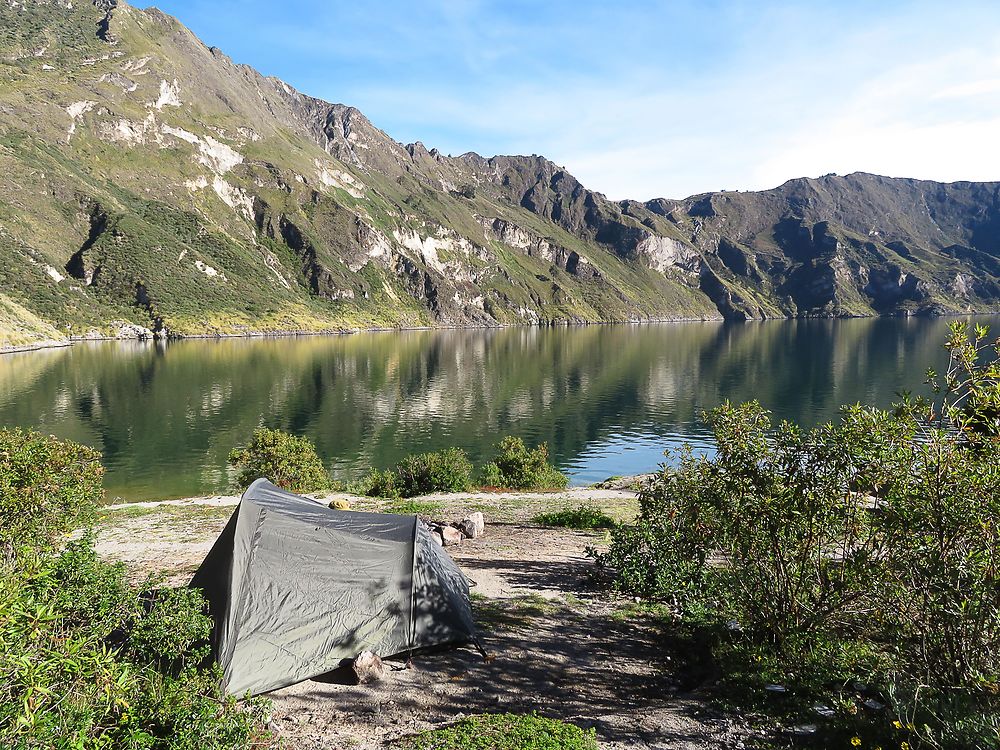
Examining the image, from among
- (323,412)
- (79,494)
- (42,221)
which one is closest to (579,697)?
(79,494)

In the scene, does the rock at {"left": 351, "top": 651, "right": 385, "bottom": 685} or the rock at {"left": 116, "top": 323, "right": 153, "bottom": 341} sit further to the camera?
the rock at {"left": 116, "top": 323, "right": 153, "bottom": 341}

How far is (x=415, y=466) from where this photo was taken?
3541cm

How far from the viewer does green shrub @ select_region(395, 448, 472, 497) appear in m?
34.3

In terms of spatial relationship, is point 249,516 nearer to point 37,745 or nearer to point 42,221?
point 37,745

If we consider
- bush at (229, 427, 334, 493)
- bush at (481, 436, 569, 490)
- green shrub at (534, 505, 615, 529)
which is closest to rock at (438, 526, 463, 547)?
green shrub at (534, 505, 615, 529)

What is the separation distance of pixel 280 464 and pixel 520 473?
53.2ft

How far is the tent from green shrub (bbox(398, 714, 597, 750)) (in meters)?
3.39

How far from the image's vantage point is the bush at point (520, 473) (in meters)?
38.6

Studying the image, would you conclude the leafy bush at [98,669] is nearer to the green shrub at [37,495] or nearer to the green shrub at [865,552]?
the green shrub at [37,495]

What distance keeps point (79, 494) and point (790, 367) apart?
13291 cm

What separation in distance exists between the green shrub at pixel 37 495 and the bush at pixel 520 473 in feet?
82.6

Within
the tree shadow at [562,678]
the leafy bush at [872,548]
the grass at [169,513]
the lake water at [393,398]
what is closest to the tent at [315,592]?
the tree shadow at [562,678]

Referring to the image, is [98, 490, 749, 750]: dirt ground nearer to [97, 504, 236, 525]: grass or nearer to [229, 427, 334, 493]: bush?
[97, 504, 236, 525]: grass

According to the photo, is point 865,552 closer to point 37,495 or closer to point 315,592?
point 315,592
